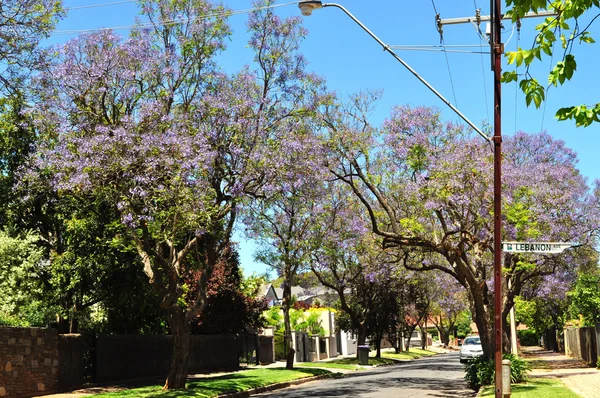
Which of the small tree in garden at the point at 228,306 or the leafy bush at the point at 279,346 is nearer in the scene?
the small tree in garden at the point at 228,306

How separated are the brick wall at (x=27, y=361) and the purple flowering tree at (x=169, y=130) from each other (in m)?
3.82

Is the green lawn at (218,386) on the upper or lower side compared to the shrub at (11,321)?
lower

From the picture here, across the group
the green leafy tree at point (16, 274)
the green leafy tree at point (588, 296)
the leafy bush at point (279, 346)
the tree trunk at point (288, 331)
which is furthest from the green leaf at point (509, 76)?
the leafy bush at point (279, 346)

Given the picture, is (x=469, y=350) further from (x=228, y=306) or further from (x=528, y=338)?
(x=528, y=338)

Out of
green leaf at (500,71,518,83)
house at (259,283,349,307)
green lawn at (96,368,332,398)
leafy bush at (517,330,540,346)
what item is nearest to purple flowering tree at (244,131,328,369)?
green lawn at (96,368,332,398)

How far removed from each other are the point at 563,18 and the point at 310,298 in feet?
248

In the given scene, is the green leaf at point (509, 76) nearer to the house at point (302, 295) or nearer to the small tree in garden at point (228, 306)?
the small tree in garden at point (228, 306)

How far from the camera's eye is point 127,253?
2408cm

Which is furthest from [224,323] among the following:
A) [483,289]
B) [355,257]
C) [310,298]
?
[310,298]

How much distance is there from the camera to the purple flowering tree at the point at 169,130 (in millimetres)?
17938

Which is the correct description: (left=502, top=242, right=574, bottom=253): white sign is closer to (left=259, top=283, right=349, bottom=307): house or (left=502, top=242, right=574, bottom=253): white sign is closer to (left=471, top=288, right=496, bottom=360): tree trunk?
(left=471, top=288, right=496, bottom=360): tree trunk

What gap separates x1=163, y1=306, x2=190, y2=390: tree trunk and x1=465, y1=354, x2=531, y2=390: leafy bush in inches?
Result: 392

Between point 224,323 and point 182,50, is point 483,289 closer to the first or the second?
point 182,50

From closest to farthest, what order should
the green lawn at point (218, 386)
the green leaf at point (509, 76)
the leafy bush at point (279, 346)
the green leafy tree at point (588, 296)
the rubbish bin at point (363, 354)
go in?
1. the green leaf at point (509, 76)
2. the green lawn at point (218, 386)
3. the green leafy tree at point (588, 296)
4. the rubbish bin at point (363, 354)
5. the leafy bush at point (279, 346)
